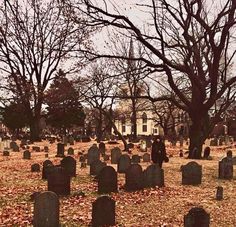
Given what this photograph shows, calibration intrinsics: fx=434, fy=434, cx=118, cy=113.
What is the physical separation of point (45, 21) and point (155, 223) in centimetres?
3178

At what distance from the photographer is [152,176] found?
11734 mm

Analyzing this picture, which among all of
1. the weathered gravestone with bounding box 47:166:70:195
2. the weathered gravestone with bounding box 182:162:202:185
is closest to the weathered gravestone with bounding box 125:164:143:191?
the weathered gravestone with bounding box 47:166:70:195

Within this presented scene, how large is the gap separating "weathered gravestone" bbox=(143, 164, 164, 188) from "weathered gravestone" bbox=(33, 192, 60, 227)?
437cm

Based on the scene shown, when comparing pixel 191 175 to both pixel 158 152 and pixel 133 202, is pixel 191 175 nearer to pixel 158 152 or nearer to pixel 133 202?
pixel 158 152

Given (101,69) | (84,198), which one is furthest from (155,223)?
(101,69)

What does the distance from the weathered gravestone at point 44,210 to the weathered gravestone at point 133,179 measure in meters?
3.78

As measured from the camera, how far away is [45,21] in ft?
123

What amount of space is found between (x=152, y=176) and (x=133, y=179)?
703 mm

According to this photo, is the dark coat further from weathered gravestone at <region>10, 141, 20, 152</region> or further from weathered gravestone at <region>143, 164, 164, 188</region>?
weathered gravestone at <region>10, 141, 20, 152</region>

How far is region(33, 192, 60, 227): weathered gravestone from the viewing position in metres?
7.63

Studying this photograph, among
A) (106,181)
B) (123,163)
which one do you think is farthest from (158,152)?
(106,181)

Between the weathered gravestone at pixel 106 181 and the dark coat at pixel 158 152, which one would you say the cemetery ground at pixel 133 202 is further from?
the dark coat at pixel 158 152

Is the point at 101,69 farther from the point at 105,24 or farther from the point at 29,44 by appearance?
the point at 105,24

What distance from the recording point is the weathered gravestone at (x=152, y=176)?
1168cm
